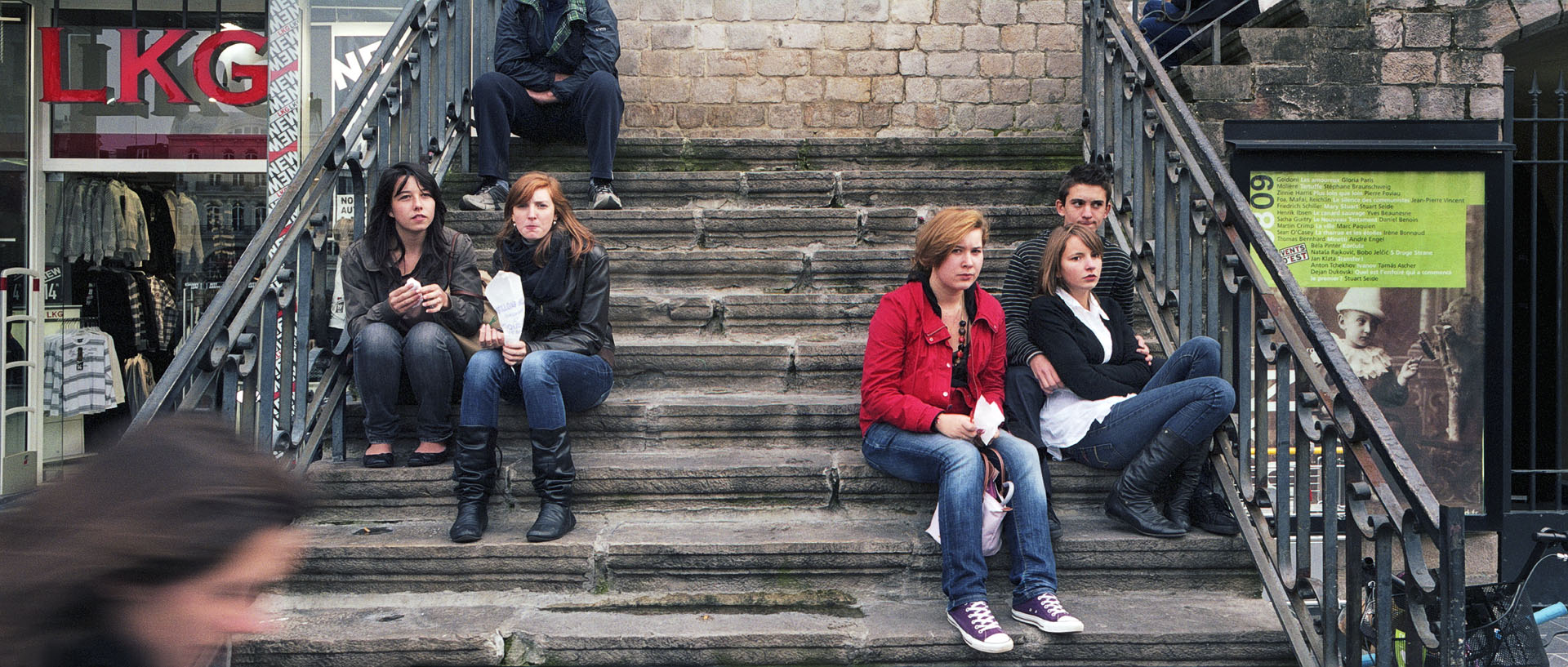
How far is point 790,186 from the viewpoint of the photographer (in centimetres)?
575

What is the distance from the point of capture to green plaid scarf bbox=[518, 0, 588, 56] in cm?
559

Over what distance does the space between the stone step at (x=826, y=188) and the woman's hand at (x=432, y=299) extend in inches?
70.3

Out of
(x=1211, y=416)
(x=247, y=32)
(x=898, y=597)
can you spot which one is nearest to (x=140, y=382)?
(x=247, y=32)

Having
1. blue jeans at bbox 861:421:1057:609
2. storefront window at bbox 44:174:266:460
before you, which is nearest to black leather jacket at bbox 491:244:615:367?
blue jeans at bbox 861:421:1057:609

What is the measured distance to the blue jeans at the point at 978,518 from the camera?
324 cm

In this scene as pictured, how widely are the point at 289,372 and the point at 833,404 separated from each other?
2029 mm

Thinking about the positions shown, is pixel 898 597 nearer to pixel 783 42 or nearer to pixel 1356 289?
pixel 1356 289

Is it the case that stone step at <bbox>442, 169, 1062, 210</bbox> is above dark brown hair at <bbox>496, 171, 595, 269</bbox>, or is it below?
above

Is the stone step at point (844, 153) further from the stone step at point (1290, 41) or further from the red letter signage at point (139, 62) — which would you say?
the red letter signage at point (139, 62)

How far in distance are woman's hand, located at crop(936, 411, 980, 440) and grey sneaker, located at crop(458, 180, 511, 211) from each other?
2.75 meters

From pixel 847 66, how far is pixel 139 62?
16.3 ft

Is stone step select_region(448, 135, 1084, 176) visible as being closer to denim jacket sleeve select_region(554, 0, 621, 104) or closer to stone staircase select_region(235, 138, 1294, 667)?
denim jacket sleeve select_region(554, 0, 621, 104)

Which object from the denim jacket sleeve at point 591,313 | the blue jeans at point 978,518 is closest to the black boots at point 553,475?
the denim jacket sleeve at point 591,313

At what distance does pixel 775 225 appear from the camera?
17.6 ft
